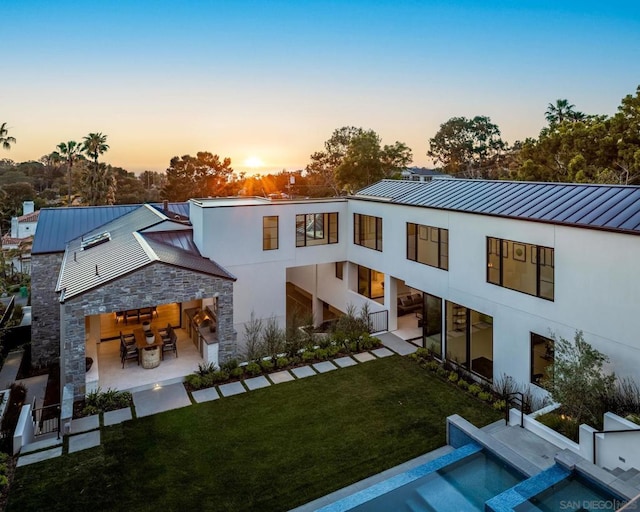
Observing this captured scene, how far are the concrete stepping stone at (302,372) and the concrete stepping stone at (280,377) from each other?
211mm

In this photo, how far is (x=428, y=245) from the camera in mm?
15445

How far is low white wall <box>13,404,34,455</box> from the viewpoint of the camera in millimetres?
9539

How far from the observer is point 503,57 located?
75.8ft

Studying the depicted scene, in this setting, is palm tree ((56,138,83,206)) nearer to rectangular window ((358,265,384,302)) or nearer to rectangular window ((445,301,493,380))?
rectangular window ((358,265,384,302))

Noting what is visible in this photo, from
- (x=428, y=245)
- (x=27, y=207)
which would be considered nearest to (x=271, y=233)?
(x=428, y=245)

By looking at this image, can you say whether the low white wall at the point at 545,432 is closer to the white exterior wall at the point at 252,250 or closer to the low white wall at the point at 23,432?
the white exterior wall at the point at 252,250

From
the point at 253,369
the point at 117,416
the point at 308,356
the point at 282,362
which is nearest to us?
the point at 117,416

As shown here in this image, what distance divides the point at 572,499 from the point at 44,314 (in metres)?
19.1

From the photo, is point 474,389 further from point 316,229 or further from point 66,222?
point 66,222

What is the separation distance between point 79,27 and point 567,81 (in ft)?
88.8

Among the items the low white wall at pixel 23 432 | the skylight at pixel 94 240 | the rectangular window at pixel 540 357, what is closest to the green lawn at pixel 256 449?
the low white wall at pixel 23 432

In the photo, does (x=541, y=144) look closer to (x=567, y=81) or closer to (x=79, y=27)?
(x=567, y=81)

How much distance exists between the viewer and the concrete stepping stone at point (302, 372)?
13469 millimetres

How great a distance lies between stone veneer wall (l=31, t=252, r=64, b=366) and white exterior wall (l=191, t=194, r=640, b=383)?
669 centimetres
